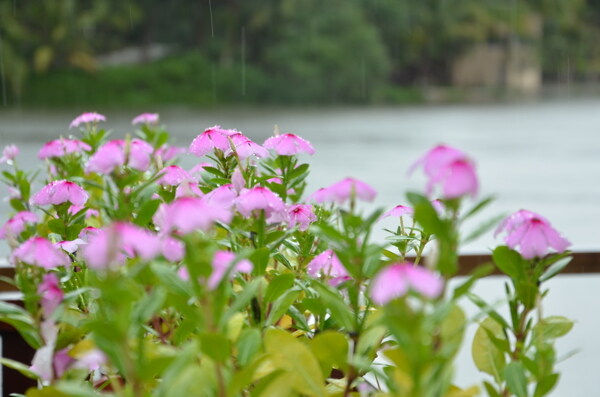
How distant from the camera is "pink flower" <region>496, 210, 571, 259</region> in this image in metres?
0.45

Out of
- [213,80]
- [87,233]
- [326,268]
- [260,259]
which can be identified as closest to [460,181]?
[260,259]

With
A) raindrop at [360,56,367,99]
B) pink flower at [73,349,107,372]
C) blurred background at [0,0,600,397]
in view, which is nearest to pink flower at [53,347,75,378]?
pink flower at [73,349,107,372]

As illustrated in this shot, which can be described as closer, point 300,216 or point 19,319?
point 19,319

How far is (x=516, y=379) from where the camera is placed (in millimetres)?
462

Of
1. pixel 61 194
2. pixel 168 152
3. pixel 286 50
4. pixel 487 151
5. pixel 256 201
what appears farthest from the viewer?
pixel 286 50

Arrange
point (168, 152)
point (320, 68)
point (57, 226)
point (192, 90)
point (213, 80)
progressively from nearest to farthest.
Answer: point (57, 226) → point (168, 152) → point (192, 90) → point (320, 68) → point (213, 80)

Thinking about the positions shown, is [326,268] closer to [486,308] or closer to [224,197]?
[224,197]

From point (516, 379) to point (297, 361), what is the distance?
0.12m

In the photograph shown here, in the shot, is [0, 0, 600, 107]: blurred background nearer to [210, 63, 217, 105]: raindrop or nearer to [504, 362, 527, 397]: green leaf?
[210, 63, 217, 105]: raindrop

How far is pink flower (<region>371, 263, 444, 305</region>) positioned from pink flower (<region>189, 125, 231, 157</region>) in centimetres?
33

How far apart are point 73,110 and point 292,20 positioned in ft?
19.6

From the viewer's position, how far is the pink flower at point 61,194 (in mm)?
644

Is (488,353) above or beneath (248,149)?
beneath

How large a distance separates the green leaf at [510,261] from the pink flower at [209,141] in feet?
0.86
